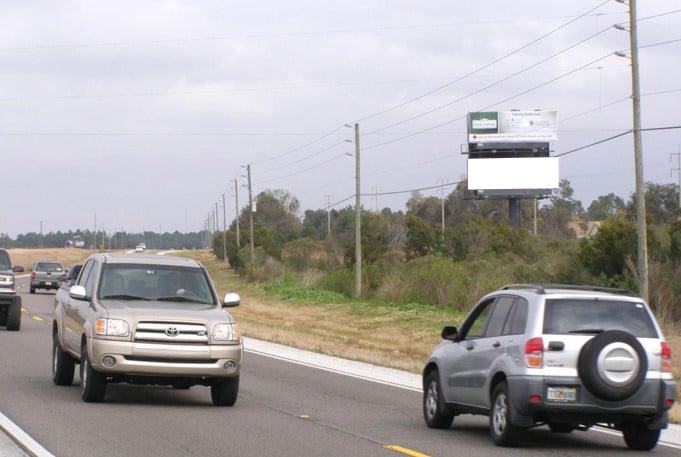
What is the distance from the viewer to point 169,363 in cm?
Answer: 1420

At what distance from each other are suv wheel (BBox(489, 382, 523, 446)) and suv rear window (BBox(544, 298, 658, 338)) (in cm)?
87

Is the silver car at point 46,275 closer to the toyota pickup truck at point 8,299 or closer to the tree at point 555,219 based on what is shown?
the toyota pickup truck at point 8,299

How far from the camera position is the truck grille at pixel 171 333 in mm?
14227

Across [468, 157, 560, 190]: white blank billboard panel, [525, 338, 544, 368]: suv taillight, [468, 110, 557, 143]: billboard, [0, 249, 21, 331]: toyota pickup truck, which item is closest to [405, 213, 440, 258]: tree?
[468, 157, 560, 190]: white blank billboard panel

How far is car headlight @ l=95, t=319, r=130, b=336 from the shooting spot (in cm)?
1420

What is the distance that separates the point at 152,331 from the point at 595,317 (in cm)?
567

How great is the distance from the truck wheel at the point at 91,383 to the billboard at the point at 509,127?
2893 inches

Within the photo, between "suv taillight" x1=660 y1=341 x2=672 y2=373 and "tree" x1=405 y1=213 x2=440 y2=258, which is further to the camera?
"tree" x1=405 y1=213 x2=440 y2=258

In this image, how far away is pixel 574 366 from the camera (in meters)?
11.3

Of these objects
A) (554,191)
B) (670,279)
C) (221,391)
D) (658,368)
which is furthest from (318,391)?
(554,191)

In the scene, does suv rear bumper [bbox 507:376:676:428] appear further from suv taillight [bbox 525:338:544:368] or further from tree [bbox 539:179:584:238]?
tree [bbox 539:179:584:238]

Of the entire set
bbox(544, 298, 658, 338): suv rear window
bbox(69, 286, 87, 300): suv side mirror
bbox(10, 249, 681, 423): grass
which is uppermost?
bbox(69, 286, 87, 300): suv side mirror

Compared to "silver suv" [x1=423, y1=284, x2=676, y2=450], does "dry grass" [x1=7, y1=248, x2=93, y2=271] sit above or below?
above

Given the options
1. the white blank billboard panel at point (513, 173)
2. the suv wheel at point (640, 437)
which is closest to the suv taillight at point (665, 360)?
the suv wheel at point (640, 437)
